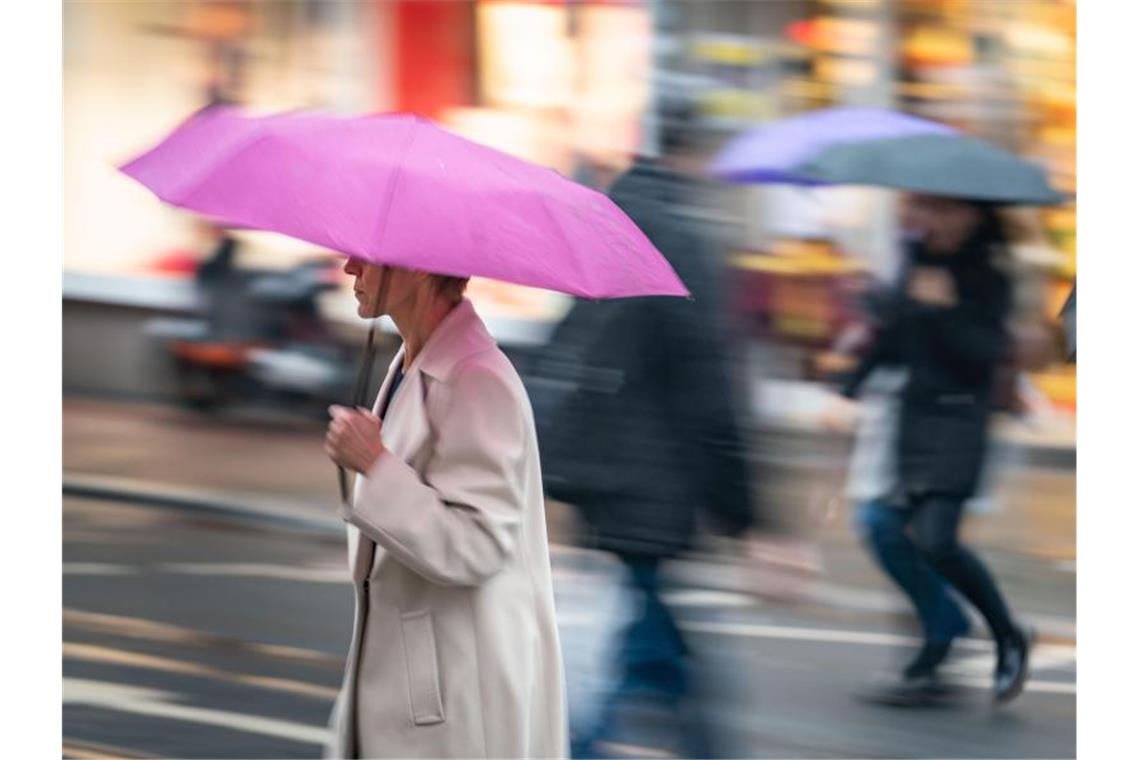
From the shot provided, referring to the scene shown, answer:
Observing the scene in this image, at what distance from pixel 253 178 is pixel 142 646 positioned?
486cm

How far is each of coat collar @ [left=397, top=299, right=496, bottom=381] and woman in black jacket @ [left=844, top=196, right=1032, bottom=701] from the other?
3.41m

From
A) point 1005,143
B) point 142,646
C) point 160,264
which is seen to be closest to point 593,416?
point 142,646

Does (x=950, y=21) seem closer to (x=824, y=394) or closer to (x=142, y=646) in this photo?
(x=824, y=394)

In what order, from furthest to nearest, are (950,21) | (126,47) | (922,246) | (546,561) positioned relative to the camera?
1. (126,47)
2. (950,21)
3. (922,246)
4. (546,561)

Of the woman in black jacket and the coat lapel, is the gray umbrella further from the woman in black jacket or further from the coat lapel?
the coat lapel

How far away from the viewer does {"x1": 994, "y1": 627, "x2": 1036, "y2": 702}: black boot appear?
741cm

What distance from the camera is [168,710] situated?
286 inches

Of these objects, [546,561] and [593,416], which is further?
[593,416]

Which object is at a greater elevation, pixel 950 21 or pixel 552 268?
pixel 950 21

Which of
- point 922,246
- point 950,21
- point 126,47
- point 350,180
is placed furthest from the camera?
point 126,47

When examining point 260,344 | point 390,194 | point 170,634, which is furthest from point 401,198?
point 260,344

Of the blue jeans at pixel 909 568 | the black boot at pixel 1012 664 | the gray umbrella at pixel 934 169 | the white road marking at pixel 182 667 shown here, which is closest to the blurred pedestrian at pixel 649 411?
the gray umbrella at pixel 934 169

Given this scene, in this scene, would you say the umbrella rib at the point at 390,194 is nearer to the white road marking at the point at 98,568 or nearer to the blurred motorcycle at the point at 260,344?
the white road marking at the point at 98,568

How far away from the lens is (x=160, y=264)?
14531 millimetres
